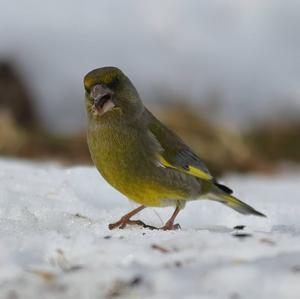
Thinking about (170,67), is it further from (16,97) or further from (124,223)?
(124,223)

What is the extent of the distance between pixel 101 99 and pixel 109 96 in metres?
0.05

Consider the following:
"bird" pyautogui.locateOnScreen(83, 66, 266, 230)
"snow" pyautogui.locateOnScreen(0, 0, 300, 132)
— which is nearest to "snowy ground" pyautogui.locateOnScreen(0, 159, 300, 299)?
"bird" pyautogui.locateOnScreen(83, 66, 266, 230)

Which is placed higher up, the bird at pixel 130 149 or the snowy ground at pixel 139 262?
the bird at pixel 130 149

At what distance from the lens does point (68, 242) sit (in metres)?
3.68

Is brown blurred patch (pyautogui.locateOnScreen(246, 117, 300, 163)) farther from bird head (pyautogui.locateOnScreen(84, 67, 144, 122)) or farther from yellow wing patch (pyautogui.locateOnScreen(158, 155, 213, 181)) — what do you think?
bird head (pyautogui.locateOnScreen(84, 67, 144, 122))

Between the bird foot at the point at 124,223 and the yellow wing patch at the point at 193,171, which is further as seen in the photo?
the yellow wing patch at the point at 193,171

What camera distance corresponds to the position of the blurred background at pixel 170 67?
36.8 ft

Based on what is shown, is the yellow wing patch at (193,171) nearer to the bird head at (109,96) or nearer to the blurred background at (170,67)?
the bird head at (109,96)

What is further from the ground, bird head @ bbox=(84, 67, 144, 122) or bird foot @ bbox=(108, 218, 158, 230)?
bird head @ bbox=(84, 67, 144, 122)

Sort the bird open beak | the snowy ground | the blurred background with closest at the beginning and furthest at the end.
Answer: the snowy ground
the bird open beak
the blurred background

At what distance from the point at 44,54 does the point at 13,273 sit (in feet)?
30.2

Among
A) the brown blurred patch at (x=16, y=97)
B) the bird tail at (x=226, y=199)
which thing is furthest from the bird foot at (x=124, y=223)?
the brown blurred patch at (x=16, y=97)

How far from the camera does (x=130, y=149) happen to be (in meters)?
5.04

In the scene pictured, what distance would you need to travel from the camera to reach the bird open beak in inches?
196
